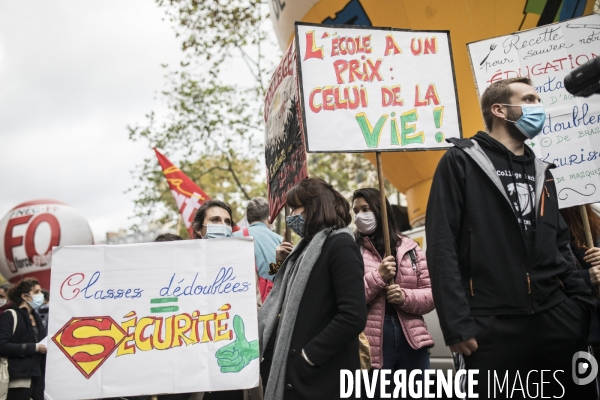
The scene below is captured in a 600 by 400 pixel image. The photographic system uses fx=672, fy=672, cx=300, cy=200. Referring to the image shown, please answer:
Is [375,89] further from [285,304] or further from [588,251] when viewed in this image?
[285,304]

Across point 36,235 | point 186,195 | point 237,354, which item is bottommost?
point 237,354

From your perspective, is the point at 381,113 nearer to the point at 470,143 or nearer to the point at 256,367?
the point at 470,143

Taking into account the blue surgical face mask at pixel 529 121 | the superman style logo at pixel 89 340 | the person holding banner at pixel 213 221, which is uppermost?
the blue surgical face mask at pixel 529 121

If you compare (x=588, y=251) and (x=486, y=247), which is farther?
(x=588, y=251)

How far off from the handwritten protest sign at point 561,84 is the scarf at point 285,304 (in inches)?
71.4

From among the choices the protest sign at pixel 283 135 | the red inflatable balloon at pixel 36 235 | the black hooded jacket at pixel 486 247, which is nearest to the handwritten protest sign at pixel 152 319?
the protest sign at pixel 283 135

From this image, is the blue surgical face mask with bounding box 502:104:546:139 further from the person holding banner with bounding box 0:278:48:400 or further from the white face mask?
the person holding banner with bounding box 0:278:48:400

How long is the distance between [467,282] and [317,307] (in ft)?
2.59

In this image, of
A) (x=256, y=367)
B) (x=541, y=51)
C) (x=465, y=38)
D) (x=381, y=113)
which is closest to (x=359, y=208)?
(x=381, y=113)

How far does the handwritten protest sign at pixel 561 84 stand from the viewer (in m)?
4.47

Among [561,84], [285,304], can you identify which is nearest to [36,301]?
[285,304]

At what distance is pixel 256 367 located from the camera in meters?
3.76

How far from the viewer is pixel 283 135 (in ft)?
17.6

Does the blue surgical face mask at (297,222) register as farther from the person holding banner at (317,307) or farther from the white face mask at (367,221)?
the white face mask at (367,221)
